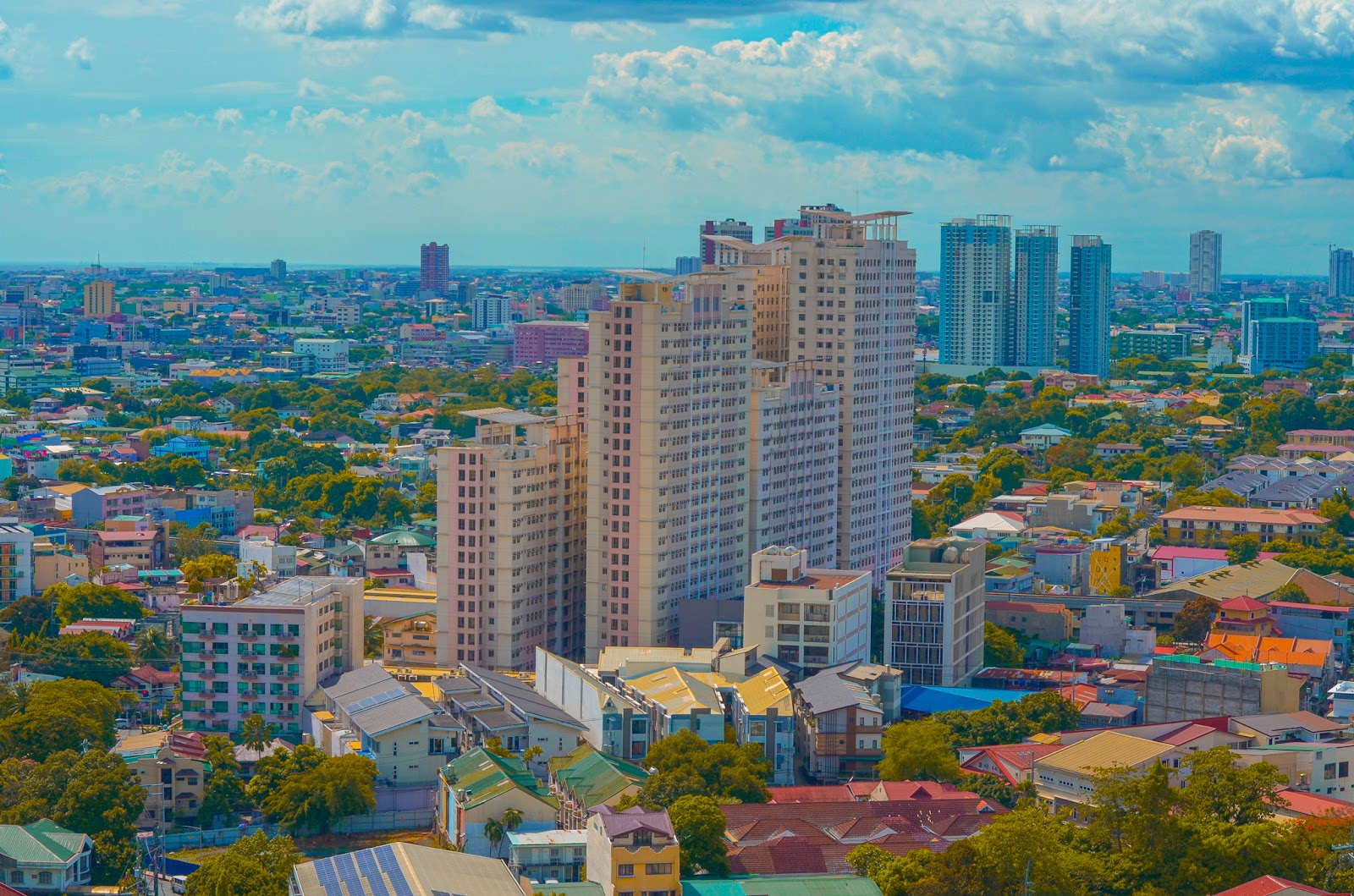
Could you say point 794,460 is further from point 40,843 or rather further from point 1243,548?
point 40,843

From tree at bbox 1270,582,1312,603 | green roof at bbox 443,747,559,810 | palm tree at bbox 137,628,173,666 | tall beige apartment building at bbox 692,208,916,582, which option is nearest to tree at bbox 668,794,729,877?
green roof at bbox 443,747,559,810

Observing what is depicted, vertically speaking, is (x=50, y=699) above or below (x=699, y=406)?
below

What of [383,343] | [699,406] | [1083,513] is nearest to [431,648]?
[699,406]

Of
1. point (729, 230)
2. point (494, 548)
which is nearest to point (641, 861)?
point (494, 548)

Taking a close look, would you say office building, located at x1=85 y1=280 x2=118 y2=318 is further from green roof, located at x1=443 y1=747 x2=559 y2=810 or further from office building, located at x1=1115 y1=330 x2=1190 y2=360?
green roof, located at x1=443 y1=747 x2=559 y2=810

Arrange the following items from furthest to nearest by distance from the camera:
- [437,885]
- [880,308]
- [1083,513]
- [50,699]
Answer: [1083,513]
[880,308]
[50,699]
[437,885]

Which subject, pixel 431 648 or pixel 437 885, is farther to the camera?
pixel 431 648

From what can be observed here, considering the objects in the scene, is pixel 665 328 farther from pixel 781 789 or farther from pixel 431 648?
pixel 781 789

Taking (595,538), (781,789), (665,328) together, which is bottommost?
(781,789)
